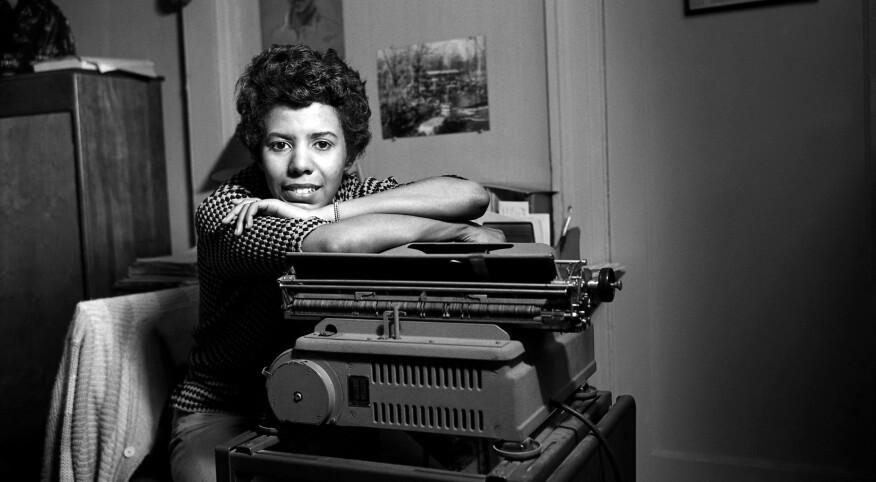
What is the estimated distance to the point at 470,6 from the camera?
246cm

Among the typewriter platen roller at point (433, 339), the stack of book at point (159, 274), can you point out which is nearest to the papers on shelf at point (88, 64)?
the stack of book at point (159, 274)

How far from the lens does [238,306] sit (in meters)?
1.37

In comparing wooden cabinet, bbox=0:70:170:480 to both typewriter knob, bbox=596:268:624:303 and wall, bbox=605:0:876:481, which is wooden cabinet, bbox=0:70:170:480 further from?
typewriter knob, bbox=596:268:624:303

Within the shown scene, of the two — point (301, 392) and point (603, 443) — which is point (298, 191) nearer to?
point (301, 392)

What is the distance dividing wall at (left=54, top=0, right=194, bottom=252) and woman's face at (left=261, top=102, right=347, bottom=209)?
179cm

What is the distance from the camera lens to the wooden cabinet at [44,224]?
2.71 metres

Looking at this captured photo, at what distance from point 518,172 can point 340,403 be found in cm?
164

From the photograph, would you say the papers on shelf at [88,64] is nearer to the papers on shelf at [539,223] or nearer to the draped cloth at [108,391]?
the draped cloth at [108,391]

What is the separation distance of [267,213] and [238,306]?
0.22 metres

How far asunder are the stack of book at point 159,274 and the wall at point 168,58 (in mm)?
391

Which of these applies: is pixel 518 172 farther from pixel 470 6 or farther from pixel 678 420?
pixel 678 420

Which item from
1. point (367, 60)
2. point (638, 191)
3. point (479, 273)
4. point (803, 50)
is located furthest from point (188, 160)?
point (479, 273)

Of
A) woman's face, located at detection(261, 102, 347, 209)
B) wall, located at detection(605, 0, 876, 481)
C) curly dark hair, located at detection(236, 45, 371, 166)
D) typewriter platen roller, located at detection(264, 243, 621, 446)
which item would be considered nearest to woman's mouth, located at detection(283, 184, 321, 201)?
woman's face, located at detection(261, 102, 347, 209)

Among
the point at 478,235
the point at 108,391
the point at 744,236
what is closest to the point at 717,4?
the point at 744,236
